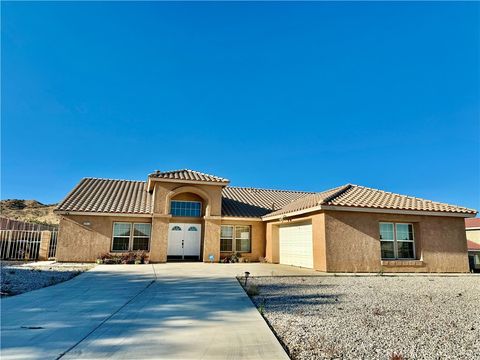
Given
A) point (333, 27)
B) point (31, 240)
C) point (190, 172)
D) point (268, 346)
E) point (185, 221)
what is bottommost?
point (268, 346)

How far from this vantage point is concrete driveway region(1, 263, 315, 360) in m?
4.47

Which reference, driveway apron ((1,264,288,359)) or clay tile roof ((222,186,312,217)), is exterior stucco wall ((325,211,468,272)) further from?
clay tile roof ((222,186,312,217))

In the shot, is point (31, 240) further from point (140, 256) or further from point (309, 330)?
point (309, 330)

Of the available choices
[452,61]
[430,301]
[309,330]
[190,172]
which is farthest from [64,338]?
[452,61]

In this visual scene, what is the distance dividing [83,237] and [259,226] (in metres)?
11.1

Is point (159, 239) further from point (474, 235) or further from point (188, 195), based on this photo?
point (474, 235)

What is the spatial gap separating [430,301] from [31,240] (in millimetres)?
21478

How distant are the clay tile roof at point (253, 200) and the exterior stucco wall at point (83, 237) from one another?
741 cm

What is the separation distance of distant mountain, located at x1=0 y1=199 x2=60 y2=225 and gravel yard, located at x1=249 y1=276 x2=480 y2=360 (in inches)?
1681

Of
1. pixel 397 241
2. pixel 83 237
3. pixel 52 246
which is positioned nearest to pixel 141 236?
pixel 83 237

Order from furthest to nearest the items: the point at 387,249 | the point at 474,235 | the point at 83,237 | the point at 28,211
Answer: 1. the point at 28,211
2. the point at 474,235
3. the point at 83,237
4. the point at 387,249

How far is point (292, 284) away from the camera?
11.1m

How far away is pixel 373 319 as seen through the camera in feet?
21.0

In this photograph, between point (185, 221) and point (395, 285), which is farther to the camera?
point (185, 221)
